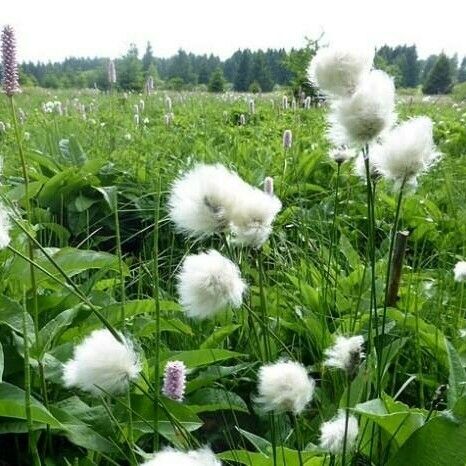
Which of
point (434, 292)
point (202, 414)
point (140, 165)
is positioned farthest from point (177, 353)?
point (140, 165)

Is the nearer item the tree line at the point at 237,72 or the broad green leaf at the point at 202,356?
the broad green leaf at the point at 202,356

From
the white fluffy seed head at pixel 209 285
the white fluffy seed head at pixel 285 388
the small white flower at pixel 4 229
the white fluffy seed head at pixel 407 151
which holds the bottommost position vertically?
the white fluffy seed head at pixel 285 388

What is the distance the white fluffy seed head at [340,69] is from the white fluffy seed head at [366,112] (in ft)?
0.10

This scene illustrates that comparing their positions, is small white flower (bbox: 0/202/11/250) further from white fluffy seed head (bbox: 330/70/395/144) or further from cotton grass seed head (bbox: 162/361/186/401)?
white fluffy seed head (bbox: 330/70/395/144)

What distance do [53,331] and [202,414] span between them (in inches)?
17.9

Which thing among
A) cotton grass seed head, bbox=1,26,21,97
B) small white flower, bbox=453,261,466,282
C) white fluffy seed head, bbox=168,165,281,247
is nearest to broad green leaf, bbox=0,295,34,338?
cotton grass seed head, bbox=1,26,21,97

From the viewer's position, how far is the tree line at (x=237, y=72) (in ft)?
46.9

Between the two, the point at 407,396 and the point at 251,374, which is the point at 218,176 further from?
the point at 407,396

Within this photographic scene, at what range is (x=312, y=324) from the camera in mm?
2016

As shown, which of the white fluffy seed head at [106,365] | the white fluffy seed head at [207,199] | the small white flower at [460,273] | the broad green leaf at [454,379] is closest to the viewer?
the white fluffy seed head at [106,365]

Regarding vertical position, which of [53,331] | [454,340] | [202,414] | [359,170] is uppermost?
[359,170]

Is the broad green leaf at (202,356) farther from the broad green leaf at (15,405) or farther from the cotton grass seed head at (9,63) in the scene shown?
the cotton grass seed head at (9,63)

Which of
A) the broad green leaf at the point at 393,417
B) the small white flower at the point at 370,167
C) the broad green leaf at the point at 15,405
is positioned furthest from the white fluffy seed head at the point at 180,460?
the small white flower at the point at 370,167

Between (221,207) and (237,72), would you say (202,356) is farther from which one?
(237,72)
